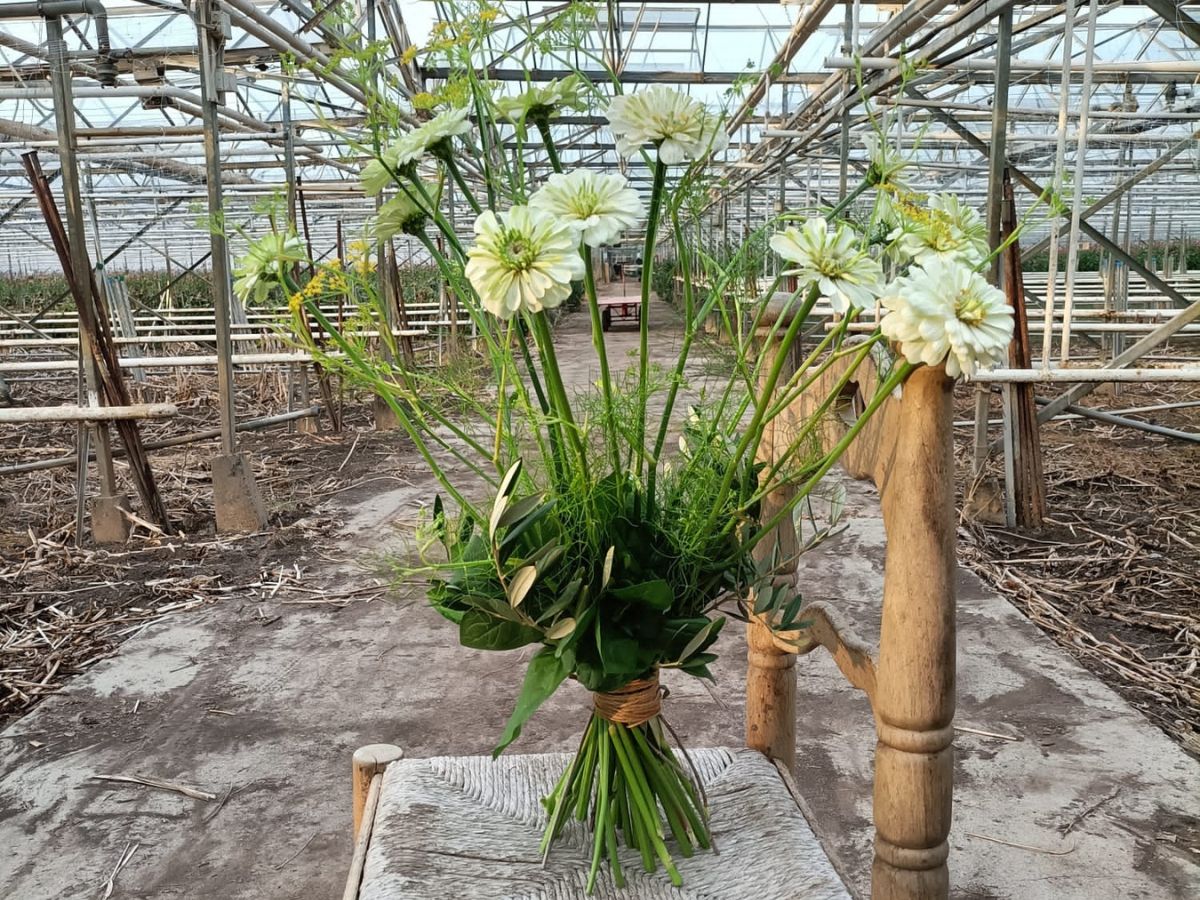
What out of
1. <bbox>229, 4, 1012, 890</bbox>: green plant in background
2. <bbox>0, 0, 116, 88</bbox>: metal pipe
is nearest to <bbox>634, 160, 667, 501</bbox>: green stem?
<bbox>229, 4, 1012, 890</bbox>: green plant in background

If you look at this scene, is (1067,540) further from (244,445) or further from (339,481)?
(244,445)

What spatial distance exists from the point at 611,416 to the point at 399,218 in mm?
280

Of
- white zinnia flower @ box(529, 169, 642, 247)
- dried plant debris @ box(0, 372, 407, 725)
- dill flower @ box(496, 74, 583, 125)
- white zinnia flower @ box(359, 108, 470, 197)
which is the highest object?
dill flower @ box(496, 74, 583, 125)

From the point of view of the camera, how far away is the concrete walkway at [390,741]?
6.42 ft

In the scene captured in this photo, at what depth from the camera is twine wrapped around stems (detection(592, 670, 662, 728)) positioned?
3.41ft

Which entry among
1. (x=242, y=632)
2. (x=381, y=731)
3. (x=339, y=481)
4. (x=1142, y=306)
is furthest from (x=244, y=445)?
(x=1142, y=306)

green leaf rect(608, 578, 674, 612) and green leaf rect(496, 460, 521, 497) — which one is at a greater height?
green leaf rect(496, 460, 521, 497)

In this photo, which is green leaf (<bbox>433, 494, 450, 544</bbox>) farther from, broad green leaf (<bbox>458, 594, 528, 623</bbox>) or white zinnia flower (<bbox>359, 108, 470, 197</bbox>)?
white zinnia flower (<bbox>359, 108, 470, 197</bbox>)

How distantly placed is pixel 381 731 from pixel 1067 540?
2804mm

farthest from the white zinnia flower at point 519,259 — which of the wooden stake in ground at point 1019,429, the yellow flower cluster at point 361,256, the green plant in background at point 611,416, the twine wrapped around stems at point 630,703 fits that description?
the wooden stake in ground at point 1019,429

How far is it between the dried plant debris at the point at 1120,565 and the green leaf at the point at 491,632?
2.04 meters

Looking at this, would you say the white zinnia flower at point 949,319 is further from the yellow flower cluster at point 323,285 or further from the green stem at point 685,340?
the yellow flower cluster at point 323,285

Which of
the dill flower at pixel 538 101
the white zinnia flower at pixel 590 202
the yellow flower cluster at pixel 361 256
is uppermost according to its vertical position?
the dill flower at pixel 538 101

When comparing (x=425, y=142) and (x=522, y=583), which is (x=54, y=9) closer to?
(x=425, y=142)
